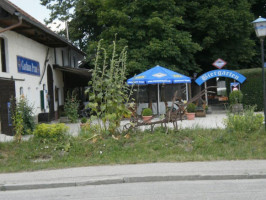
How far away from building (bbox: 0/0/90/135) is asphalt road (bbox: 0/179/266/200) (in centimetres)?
796

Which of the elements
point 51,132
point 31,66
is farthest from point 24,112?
point 31,66

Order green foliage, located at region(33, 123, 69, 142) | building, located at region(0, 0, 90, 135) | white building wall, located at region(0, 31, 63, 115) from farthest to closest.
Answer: white building wall, located at region(0, 31, 63, 115) < building, located at region(0, 0, 90, 135) < green foliage, located at region(33, 123, 69, 142)

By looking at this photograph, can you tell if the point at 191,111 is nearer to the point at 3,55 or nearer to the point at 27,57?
the point at 27,57

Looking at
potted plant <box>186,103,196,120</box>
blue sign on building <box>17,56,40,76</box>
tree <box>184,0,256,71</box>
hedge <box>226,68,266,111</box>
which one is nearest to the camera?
blue sign on building <box>17,56,40,76</box>

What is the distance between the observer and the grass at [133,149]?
9.20m

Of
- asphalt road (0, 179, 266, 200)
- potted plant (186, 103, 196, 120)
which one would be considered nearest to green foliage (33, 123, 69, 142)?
asphalt road (0, 179, 266, 200)

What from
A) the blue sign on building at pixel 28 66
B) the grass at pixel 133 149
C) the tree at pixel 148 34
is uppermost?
the tree at pixel 148 34

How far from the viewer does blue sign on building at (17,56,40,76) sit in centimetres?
1690

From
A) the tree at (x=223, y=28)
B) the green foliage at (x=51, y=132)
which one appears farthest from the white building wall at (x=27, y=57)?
the tree at (x=223, y=28)

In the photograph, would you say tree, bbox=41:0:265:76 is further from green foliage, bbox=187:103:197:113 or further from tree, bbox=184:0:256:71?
green foliage, bbox=187:103:197:113

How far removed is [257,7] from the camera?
32.7m

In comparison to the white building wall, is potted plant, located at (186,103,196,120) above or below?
below

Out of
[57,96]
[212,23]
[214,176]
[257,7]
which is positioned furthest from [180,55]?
[214,176]

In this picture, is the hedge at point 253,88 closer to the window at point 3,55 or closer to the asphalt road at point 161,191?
the window at point 3,55
